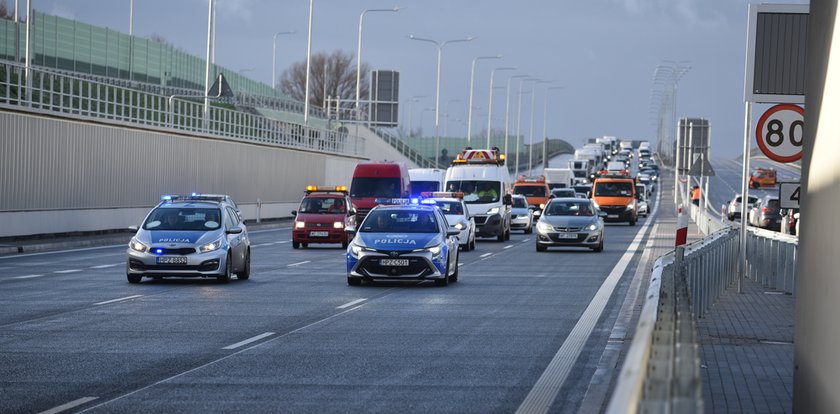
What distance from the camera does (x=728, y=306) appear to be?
2281 cm

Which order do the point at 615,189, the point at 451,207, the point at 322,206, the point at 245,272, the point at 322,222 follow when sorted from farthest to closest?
the point at 615,189
the point at 322,206
the point at 451,207
the point at 322,222
the point at 245,272

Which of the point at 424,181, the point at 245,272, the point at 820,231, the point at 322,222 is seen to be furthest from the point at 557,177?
the point at 820,231

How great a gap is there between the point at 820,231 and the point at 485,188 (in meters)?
44.8

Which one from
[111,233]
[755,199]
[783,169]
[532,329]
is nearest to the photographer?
[532,329]

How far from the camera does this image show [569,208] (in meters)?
45.3

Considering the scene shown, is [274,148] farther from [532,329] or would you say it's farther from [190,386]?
[190,386]

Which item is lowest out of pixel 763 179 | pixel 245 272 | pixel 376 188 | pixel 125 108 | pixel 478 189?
pixel 245 272

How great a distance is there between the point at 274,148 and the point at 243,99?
973 inches

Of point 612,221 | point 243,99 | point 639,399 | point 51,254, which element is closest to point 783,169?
point 243,99

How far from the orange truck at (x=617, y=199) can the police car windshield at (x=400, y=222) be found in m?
44.5

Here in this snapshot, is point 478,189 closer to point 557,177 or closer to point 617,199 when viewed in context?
point 617,199

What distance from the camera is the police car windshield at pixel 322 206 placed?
4531 centimetres

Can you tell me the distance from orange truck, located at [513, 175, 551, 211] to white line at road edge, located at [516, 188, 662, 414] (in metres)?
48.7

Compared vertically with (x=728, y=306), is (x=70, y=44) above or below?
above
